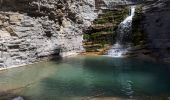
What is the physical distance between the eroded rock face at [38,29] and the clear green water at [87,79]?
1494 millimetres

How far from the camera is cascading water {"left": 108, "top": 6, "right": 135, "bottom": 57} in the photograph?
31605 mm

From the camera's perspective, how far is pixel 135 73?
21328 mm

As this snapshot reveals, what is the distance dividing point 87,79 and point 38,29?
32.7 feet

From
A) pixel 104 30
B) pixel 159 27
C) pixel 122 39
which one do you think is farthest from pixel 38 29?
pixel 159 27

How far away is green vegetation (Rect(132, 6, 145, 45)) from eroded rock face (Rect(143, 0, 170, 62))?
2.23 ft

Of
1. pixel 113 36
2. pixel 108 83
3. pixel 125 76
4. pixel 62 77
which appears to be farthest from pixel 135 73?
pixel 113 36

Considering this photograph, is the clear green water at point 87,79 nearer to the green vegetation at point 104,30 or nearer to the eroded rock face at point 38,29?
the eroded rock face at point 38,29

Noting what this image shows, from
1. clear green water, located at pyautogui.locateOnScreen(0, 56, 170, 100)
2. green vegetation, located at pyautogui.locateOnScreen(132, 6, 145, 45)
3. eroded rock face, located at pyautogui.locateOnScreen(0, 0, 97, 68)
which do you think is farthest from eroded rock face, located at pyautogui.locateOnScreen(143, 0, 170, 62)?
eroded rock face, located at pyautogui.locateOnScreen(0, 0, 97, 68)

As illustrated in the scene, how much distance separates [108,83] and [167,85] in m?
3.42

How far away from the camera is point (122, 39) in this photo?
108 ft

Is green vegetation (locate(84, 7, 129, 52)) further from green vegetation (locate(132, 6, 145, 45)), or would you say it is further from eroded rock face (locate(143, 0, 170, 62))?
eroded rock face (locate(143, 0, 170, 62))

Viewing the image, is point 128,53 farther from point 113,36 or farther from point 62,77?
point 62,77

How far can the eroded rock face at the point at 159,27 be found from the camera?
27975mm

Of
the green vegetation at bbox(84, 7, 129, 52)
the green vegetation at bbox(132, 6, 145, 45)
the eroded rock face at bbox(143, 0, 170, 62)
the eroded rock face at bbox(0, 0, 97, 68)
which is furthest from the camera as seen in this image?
the green vegetation at bbox(84, 7, 129, 52)
